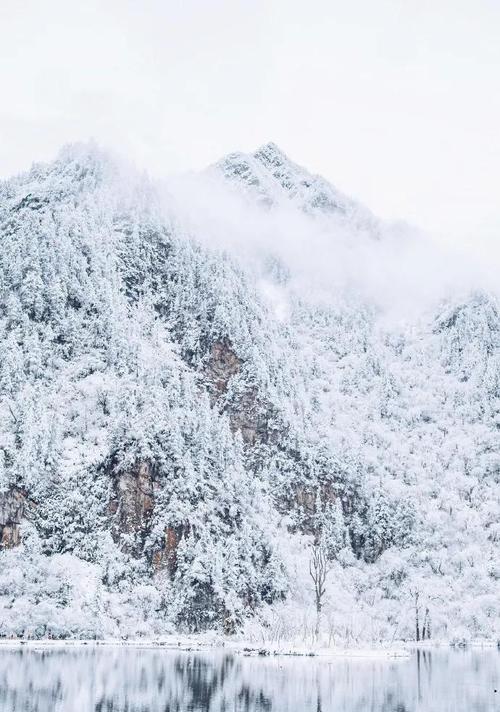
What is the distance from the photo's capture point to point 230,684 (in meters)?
64.5

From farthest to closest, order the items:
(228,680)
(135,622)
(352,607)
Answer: (352,607) < (135,622) < (228,680)

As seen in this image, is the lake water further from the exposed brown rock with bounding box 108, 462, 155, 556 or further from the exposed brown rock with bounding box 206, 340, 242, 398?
the exposed brown rock with bounding box 206, 340, 242, 398

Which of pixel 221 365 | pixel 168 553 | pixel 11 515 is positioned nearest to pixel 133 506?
pixel 168 553

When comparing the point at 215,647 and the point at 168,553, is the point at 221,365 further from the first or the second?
the point at 215,647

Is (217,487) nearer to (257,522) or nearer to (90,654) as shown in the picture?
(257,522)

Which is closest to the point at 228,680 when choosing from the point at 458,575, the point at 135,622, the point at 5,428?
the point at 135,622

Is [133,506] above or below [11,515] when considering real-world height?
above

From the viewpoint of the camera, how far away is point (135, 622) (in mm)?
126188

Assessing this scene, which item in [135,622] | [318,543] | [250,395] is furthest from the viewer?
[250,395]

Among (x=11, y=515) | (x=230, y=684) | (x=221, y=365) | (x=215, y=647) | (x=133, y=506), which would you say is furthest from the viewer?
(x=221, y=365)

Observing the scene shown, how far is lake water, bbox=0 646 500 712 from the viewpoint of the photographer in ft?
173

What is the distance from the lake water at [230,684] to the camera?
52.7m

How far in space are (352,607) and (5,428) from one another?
73666mm

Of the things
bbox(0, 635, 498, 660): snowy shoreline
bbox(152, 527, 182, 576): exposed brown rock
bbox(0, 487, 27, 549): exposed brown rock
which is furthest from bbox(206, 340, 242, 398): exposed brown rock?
bbox(0, 635, 498, 660): snowy shoreline
